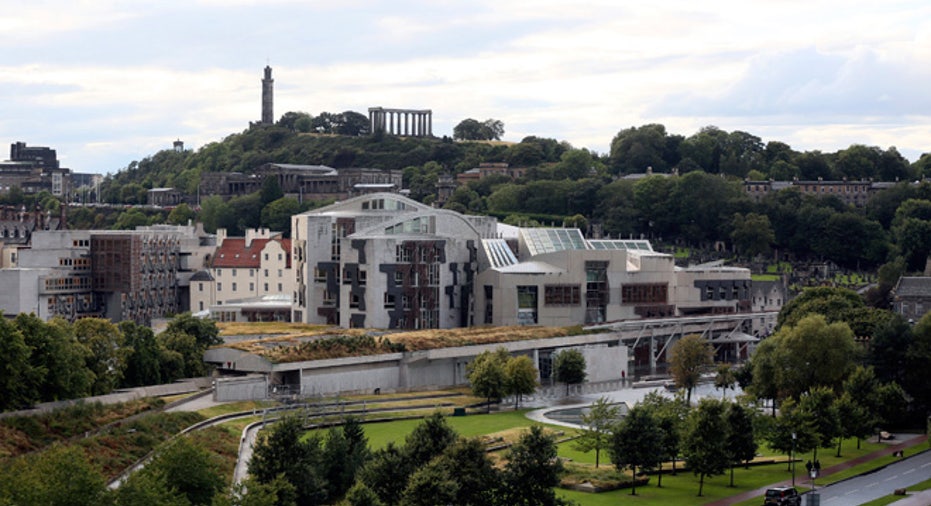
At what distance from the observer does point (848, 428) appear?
7112 cm

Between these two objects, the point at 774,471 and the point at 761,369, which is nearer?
the point at 774,471

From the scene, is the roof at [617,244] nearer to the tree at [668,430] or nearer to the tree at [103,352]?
the tree at [668,430]

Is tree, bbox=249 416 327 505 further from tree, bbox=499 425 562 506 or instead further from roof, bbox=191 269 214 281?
roof, bbox=191 269 214 281

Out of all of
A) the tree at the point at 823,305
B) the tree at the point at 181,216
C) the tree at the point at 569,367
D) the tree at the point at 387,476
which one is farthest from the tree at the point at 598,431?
the tree at the point at 181,216

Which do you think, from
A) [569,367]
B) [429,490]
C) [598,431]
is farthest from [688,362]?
[429,490]

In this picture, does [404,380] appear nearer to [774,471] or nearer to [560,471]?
[774,471]

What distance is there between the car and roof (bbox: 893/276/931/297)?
51151 mm

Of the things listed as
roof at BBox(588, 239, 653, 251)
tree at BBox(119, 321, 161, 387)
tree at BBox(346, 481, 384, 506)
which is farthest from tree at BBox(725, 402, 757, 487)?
roof at BBox(588, 239, 653, 251)

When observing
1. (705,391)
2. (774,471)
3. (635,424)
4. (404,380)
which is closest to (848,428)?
(774,471)

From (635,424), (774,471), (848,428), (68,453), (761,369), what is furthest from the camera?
(761,369)

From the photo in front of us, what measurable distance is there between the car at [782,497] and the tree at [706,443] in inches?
143

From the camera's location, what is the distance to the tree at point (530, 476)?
5291 centimetres

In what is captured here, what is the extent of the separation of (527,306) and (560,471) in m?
47.3

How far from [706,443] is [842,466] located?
394 inches
